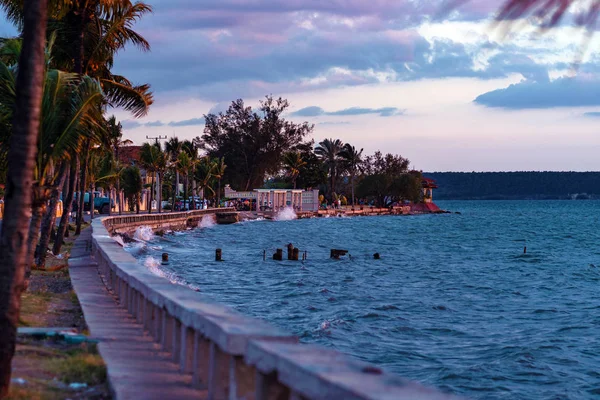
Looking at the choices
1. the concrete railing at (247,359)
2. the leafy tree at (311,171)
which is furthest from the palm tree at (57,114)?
the leafy tree at (311,171)

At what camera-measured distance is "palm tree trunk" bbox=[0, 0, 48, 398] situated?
716 centimetres

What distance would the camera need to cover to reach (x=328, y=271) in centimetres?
4369

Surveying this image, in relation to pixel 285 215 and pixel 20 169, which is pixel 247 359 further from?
pixel 285 215

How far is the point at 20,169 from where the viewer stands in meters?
7.27

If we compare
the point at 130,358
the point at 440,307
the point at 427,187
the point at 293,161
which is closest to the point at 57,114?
the point at 130,358

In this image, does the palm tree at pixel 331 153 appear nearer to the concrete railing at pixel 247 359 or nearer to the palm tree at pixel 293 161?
the palm tree at pixel 293 161

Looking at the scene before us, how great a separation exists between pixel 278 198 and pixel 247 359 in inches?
4729

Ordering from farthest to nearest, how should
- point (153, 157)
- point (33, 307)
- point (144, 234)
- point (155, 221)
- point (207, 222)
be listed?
point (207, 222)
point (153, 157)
point (155, 221)
point (144, 234)
point (33, 307)

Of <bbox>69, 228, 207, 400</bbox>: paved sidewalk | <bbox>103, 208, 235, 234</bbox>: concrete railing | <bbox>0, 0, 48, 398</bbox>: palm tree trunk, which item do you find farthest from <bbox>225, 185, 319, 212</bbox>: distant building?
<bbox>0, 0, 48, 398</bbox>: palm tree trunk

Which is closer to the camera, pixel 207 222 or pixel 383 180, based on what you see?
pixel 207 222

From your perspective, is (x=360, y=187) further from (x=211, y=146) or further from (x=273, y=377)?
(x=273, y=377)

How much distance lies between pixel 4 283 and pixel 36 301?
23.2 ft

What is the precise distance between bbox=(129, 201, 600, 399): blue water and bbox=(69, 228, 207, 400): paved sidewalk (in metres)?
8.36

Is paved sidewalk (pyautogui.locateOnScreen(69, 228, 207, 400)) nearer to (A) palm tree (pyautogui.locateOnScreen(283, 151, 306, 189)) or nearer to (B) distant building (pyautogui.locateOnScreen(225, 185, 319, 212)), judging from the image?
(B) distant building (pyautogui.locateOnScreen(225, 185, 319, 212))
